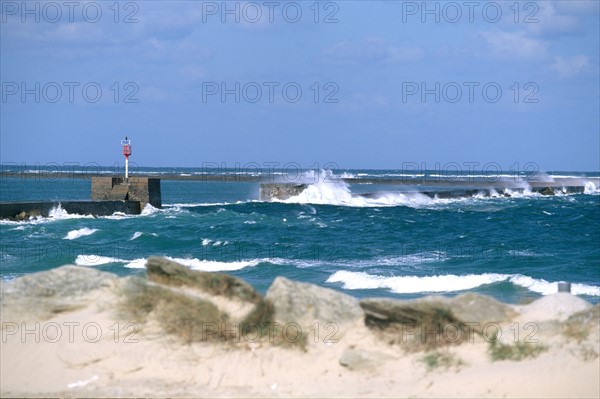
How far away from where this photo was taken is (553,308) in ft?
26.3

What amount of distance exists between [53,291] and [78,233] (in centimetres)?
1792

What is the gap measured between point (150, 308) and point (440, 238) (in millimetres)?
18796

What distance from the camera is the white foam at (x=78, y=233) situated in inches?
1011

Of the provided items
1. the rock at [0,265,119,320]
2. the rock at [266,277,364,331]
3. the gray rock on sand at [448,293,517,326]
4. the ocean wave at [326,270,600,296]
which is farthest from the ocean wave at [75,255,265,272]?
the gray rock on sand at [448,293,517,326]

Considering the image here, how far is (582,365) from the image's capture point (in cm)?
725

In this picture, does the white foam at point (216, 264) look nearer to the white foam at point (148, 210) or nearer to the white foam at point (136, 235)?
→ the white foam at point (136, 235)

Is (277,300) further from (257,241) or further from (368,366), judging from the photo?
(257,241)

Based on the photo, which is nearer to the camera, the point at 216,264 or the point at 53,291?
the point at 53,291

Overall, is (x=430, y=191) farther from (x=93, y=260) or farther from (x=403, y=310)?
(x=403, y=310)

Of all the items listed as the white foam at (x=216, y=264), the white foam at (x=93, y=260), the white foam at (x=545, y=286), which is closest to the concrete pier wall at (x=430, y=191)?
the white foam at (x=93, y=260)

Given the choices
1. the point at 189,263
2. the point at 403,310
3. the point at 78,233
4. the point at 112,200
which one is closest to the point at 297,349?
the point at 403,310

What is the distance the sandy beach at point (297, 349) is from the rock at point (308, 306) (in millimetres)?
11

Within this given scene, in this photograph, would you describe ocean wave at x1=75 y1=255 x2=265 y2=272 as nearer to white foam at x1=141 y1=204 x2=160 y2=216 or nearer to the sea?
the sea

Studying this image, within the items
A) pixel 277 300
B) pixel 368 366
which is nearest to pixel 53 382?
pixel 277 300
